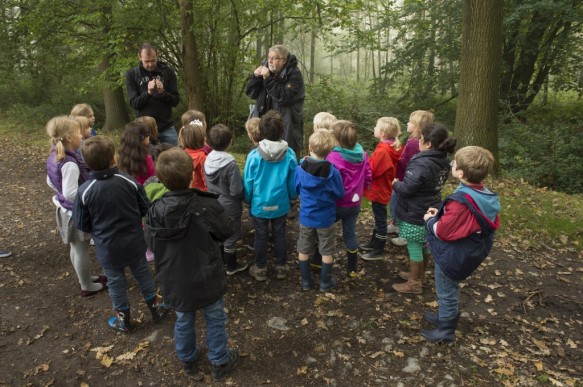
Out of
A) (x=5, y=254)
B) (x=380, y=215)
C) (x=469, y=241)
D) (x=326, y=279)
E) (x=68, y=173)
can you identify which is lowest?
(x=326, y=279)

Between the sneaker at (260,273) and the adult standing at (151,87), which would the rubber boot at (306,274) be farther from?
the adult standing at (151,87)

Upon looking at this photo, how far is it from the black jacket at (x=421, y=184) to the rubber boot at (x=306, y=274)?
47.1 inches

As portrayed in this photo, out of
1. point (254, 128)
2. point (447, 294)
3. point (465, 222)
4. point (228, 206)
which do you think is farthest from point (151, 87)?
point (447, 294)

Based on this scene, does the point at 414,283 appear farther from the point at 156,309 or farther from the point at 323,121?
the point at 156,309

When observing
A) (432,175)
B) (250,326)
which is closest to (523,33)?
(432,175)

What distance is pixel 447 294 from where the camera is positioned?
138 inches

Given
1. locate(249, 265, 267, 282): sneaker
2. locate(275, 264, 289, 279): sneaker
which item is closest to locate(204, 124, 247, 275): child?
locate(249, 265, 267, 282): sneaker

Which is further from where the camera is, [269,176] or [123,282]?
[269,176]

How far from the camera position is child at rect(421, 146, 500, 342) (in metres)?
3.15

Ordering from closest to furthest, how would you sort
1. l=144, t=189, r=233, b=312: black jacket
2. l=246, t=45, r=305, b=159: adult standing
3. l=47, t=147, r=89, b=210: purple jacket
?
l=144, t=189, r=233, b=312: black jacket → l=47, t=147, r=89, b=210: purple jacket → l=246, t=45, r=305, b=159: adult standing

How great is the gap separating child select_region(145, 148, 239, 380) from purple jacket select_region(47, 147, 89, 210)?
5.10 ft

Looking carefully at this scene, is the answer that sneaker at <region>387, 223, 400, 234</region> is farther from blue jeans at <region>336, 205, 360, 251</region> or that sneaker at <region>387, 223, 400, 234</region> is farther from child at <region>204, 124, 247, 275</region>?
child at <region>204, 124, 247, 275</region>

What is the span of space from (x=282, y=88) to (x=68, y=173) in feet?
10.8

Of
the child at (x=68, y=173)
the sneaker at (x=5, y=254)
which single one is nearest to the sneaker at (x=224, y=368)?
the child at (x=68, y=173)
